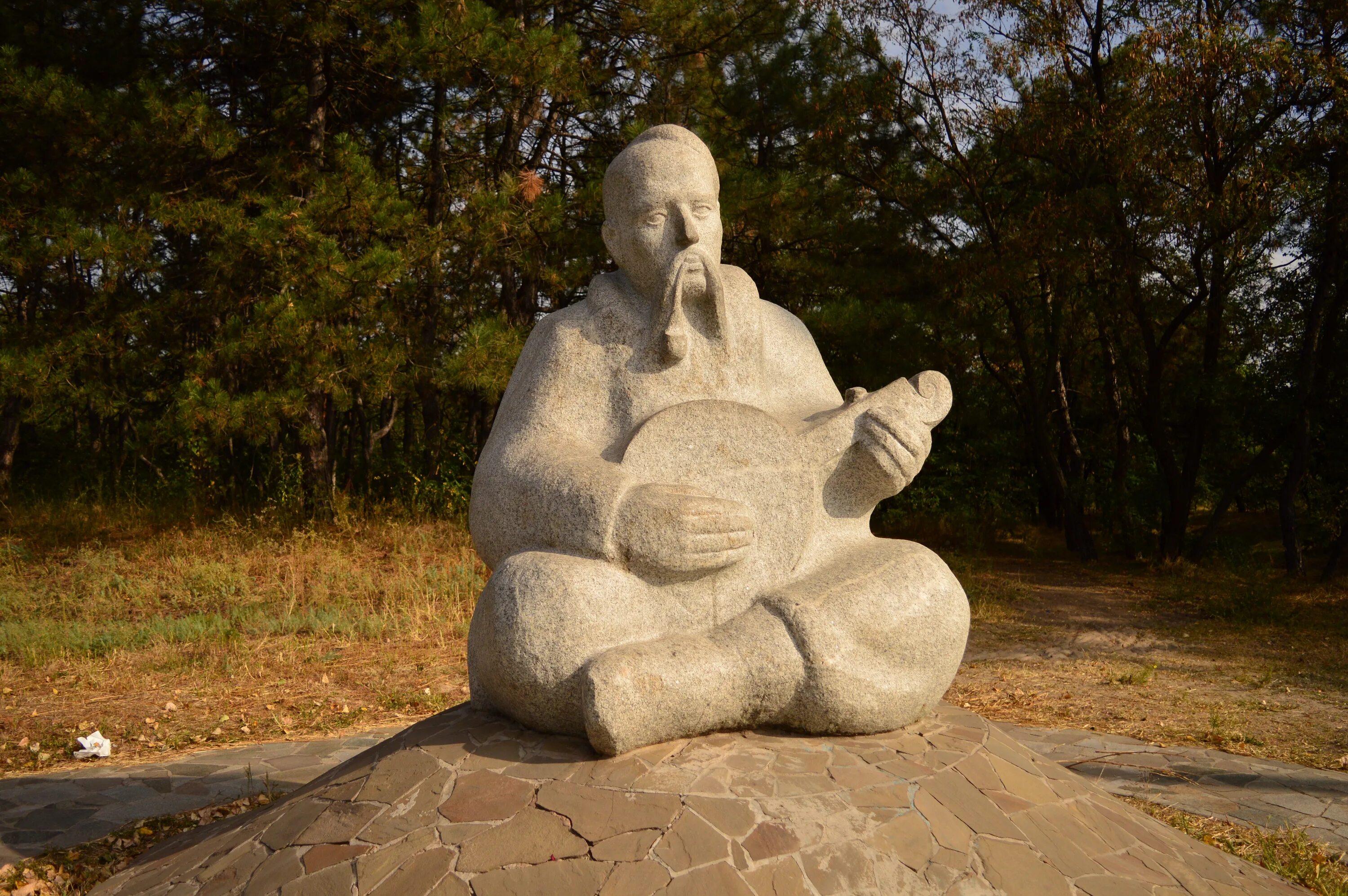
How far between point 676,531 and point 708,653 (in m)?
0.40

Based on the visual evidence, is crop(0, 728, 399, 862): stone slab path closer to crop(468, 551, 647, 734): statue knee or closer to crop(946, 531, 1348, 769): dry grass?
crop(468, 551, 647, 734): statue knee

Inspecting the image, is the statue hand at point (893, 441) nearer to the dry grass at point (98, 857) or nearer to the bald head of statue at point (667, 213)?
the bald head of statue at point (667, 213)

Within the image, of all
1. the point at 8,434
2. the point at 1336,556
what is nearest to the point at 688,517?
the point at 1336,556

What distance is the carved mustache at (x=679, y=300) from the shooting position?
154 inches

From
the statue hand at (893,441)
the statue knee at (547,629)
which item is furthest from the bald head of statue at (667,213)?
the statue knee at (547,629)

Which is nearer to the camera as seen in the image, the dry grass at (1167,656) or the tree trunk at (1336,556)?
the dry grass at (1167,656)

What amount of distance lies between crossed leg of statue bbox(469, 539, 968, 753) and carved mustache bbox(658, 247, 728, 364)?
950 millimetres

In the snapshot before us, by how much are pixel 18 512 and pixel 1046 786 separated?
10687mm

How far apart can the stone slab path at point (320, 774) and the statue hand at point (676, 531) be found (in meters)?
2.41

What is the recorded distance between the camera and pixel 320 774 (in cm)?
520

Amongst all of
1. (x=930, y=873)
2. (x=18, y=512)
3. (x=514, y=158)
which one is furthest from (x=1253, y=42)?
(x=18, y=512)

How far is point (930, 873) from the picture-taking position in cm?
288

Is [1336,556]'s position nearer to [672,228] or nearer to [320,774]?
[672,228]

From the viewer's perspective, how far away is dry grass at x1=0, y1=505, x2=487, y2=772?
6148mm
